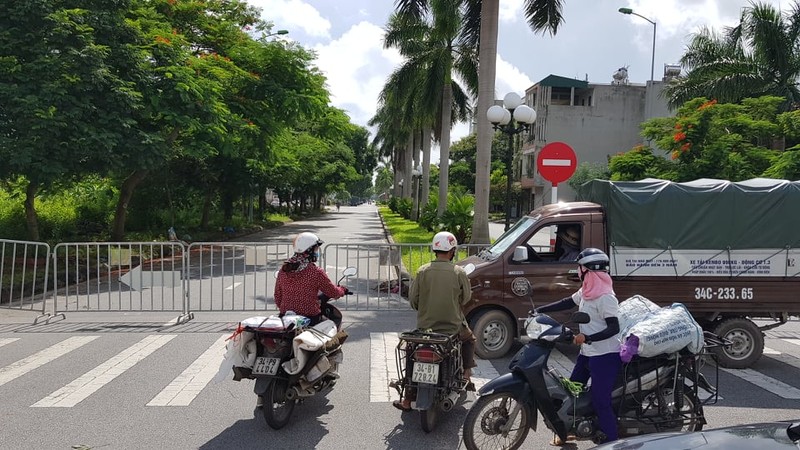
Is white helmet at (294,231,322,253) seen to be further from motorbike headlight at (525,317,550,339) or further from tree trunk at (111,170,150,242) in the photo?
tree trunk at (111,170,150,242)

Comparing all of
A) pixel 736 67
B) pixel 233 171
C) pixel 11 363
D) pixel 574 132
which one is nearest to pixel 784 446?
pixel 11 363

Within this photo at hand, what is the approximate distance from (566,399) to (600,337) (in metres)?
0.61

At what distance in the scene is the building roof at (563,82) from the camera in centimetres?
4866

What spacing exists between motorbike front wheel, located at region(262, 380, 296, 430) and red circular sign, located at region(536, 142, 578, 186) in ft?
23.8

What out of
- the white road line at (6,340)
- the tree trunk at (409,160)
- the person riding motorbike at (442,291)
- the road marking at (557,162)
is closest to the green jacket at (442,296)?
the person riding motorbike at (442,291)

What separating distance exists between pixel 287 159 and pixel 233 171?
2.83m

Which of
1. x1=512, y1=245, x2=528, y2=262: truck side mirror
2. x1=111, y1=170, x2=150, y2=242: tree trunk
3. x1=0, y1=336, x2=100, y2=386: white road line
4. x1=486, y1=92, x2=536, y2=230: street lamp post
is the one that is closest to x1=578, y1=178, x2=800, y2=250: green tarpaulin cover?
x1=512, y1=245, x2=528, y2=262: truck side mirror

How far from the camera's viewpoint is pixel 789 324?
10.6 metres

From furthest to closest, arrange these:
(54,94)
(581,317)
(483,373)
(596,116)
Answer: (596,116) < (54,94) < (483,373) < (581,317)

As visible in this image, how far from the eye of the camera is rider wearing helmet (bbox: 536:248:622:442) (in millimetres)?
4645

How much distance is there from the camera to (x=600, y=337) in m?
4.59

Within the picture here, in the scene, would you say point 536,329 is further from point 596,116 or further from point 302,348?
point 596,116

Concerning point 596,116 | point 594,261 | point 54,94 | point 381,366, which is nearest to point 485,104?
point 381,366

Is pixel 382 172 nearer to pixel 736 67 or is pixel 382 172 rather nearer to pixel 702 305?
pixel 736 67
